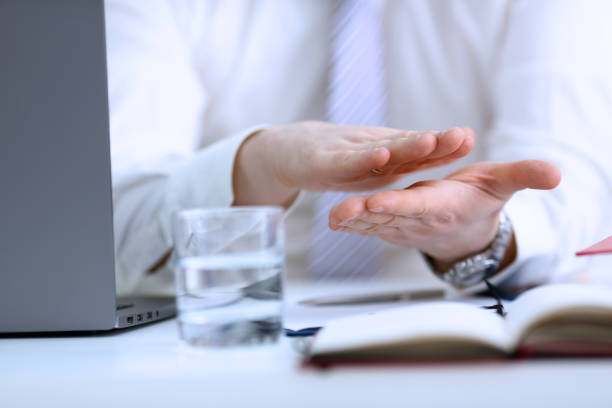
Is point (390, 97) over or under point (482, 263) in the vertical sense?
over

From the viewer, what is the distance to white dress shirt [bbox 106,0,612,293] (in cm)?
94

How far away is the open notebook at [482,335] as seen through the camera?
0.29 meters

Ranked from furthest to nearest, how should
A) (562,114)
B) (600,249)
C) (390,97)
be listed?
(390,97)
(562,114)
(600,249)

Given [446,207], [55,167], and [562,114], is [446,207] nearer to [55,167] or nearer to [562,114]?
[55,167]

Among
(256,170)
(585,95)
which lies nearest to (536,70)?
Result: (585,95)

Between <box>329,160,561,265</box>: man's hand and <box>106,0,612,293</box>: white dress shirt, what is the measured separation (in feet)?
0.66

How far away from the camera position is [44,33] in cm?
46

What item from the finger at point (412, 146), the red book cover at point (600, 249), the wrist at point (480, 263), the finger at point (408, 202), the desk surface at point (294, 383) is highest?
the finger at point (412, 146)

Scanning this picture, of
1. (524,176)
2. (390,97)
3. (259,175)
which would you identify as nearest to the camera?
(524,176)

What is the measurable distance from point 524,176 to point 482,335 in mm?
296

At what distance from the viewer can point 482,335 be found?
0.29 m

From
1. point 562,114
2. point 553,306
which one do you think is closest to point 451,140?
point 553,306

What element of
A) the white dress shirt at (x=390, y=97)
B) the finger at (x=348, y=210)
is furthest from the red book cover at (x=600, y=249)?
the white dress shirt at (x=390, y=97)

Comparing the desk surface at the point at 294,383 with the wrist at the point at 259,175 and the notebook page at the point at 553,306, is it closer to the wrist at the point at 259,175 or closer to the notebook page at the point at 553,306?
the notebook page at the point at 553,306
